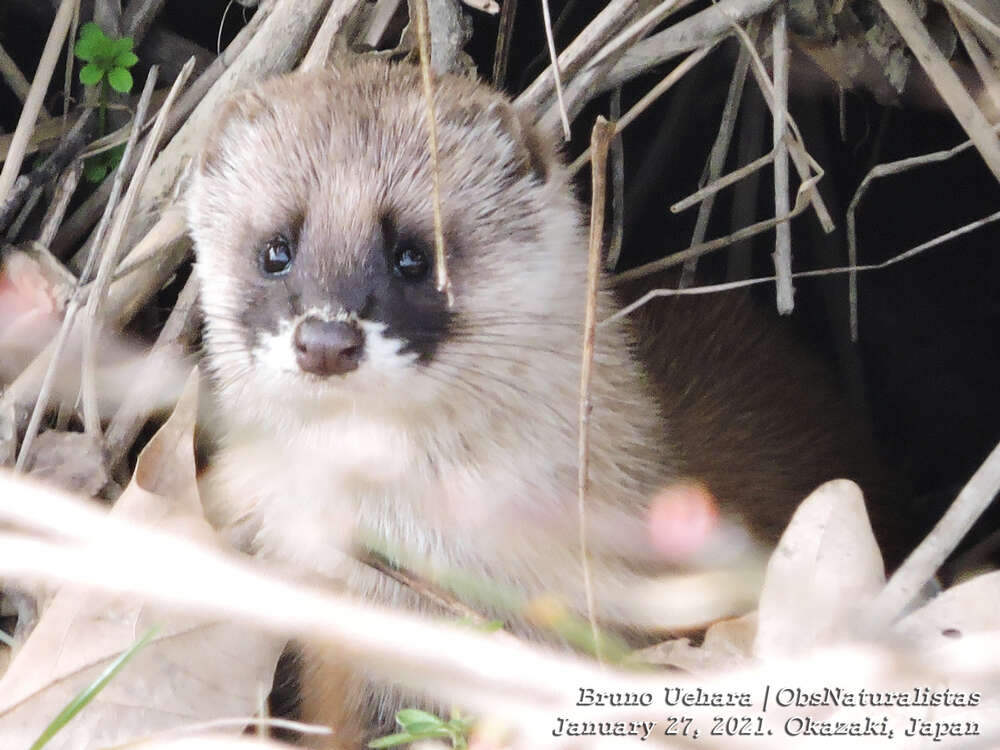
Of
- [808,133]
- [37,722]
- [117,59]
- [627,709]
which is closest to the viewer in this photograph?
[627,709]

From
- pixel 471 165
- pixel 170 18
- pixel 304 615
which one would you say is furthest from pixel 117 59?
pixel 304 615

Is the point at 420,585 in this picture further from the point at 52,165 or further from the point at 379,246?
the point at 52,165

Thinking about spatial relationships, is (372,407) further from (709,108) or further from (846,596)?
(709,108)

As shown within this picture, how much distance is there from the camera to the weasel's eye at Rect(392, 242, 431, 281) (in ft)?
6.22

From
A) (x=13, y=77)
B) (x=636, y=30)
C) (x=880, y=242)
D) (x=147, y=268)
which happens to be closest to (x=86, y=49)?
(x=13, y=77)

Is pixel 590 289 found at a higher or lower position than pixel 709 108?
lower

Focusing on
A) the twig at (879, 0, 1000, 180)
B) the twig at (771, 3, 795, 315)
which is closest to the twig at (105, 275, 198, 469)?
the twig at (771, 3, 795, 315)

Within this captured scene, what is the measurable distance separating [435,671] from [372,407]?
0.41m

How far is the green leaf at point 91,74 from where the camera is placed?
2.44 metres

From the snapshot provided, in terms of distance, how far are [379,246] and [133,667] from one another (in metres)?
0.72

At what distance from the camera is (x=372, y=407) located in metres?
1.87

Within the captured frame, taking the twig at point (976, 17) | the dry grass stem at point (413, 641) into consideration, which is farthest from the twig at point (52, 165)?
the twig at point (976, 17)

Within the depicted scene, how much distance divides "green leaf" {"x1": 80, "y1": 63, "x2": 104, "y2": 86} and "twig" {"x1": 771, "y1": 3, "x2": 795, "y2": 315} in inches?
53.3

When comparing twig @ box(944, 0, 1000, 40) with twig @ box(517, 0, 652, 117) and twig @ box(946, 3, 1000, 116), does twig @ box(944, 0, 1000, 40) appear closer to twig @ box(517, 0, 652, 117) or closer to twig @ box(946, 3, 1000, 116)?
twig @ box(946, 3, 1000, 116)
